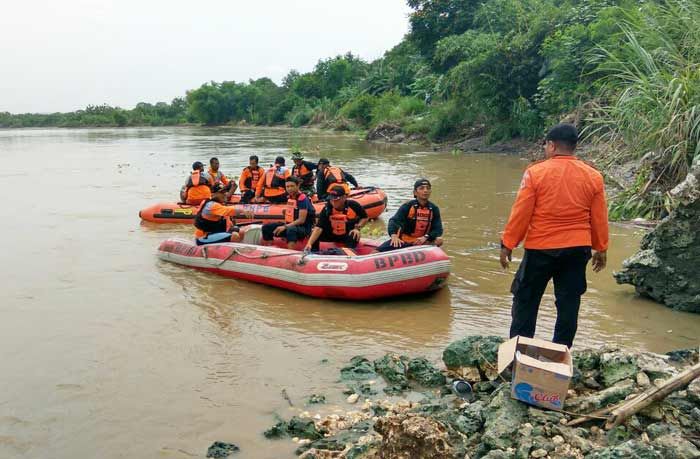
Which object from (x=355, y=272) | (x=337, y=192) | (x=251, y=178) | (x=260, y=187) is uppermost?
(x=337, y=192)

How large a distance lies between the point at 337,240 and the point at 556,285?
137 inches

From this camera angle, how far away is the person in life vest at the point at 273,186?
10.7 metres

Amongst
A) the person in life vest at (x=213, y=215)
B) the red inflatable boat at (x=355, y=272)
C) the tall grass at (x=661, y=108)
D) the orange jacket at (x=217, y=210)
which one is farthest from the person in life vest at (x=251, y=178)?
the tall grass at (x=661, y=108)

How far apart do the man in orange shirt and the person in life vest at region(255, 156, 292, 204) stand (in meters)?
7.25

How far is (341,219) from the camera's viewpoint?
6.89 meters

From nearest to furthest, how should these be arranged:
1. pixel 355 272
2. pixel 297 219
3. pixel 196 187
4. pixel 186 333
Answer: pixel 186 333 → pixel 355 272 → pixel 297 219 → pixel 196 187

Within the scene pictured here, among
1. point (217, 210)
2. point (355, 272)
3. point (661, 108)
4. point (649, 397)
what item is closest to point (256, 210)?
point (217, 210)

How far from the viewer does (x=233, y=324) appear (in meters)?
5.89

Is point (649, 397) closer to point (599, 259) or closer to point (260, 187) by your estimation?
point (599, 259)

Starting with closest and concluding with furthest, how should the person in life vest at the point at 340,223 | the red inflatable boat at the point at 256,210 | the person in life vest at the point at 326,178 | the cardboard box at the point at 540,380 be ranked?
the cardboard box at the point at 540,380, the person in life vest at the point at 340,223, the person in life vest at the point at 326,178, the red inflatable boat at the point at 256,210

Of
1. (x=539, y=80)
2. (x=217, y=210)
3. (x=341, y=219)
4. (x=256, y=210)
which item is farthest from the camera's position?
(x=539, y=80)

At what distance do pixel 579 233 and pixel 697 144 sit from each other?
486 cm

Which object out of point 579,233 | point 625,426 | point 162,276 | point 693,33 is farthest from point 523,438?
point 693,33

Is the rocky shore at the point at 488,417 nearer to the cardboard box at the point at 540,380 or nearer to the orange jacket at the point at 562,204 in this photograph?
the cardboard box at the point at 540,380
